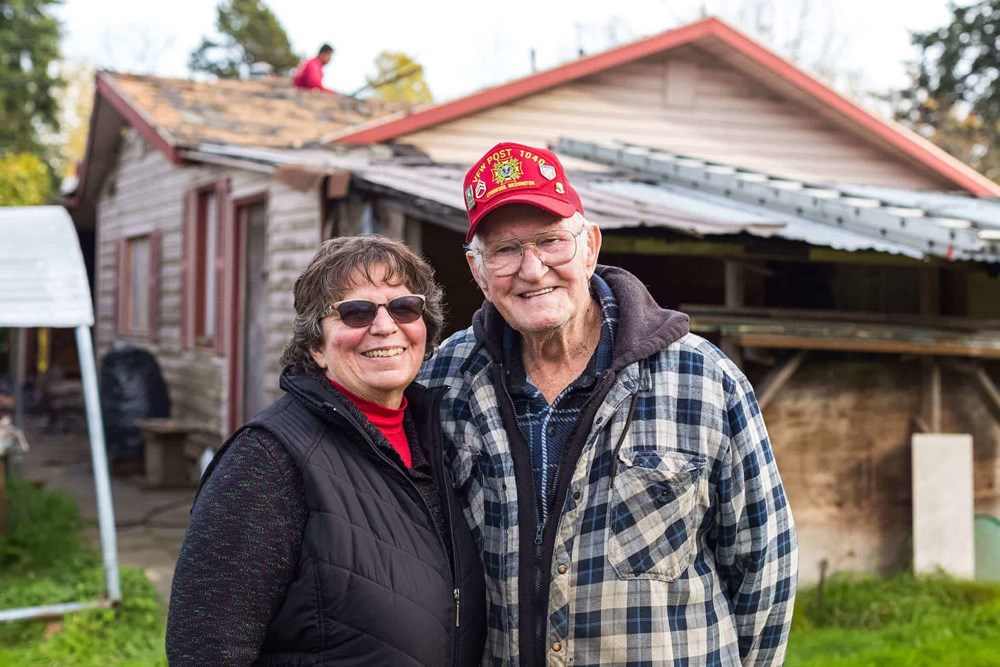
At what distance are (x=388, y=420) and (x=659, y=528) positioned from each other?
70 centimetres

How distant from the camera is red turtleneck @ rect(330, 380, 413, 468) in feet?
7.75

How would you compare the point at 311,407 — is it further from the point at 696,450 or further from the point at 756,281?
the point at 756,281

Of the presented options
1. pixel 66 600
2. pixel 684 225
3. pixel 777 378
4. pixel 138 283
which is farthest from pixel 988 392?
pixel 138 283

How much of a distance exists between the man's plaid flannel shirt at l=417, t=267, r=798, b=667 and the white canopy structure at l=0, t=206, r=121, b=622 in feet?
13.4

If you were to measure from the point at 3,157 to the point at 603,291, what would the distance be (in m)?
27.5

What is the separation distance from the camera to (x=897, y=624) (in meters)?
5.84

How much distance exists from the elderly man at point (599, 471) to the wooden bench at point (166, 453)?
867cm

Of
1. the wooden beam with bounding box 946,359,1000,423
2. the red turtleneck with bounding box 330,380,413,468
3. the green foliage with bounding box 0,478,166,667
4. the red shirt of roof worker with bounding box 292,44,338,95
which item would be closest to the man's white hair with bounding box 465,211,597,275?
the red turtleneck with bounding box 330,380,413,468

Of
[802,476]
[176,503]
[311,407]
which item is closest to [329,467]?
[311,407]

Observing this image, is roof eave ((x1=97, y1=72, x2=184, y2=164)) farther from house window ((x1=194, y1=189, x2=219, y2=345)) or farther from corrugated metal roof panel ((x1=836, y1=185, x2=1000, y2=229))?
corrugated metal roof panel ((x1=836, y1=185, x2=1000, y2=229))

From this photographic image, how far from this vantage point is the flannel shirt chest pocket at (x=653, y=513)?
7.43 ft

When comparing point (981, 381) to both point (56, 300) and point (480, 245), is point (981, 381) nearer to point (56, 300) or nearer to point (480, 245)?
point (480, 245)

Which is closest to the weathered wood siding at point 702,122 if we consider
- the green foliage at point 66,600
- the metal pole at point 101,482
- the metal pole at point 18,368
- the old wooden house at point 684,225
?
the old wooden house at point 684,225

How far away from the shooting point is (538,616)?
7.59ft
